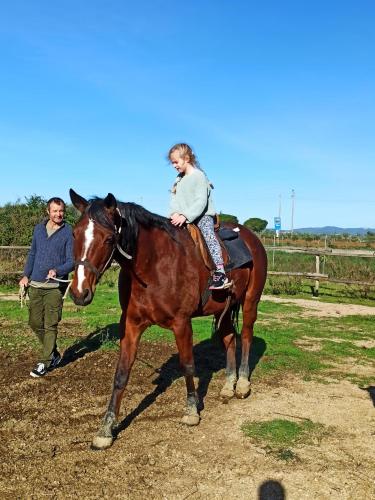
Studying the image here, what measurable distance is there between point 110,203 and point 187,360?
6.12 feet

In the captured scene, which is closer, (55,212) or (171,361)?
(55,212)

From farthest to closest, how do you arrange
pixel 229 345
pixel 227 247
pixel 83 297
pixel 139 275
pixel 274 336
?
pixel 274 336 < pixel 229 345 < pixel 227 247 < pixel 139 275 < pixel 83 297

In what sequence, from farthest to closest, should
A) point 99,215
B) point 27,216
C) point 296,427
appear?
point 27,216, point 296,427, point 99,215

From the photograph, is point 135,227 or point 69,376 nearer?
point 135,227

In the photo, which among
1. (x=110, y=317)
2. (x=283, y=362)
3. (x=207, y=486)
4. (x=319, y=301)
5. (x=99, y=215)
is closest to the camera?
(x=207, y=486)

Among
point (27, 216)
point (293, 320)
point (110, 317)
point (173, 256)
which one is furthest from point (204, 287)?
point (27, 216)

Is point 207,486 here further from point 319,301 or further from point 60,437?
point 319,301

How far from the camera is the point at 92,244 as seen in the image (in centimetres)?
354

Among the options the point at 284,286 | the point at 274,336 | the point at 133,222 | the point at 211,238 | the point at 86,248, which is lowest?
the point at 274,336

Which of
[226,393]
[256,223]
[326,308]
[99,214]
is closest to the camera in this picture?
[99,214]

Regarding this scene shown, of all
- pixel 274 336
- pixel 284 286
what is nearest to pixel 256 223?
pixel 284 286

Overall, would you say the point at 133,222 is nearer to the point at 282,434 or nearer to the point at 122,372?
the point at 122,372

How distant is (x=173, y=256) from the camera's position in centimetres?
450

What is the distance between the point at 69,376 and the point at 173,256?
2.51 meters
